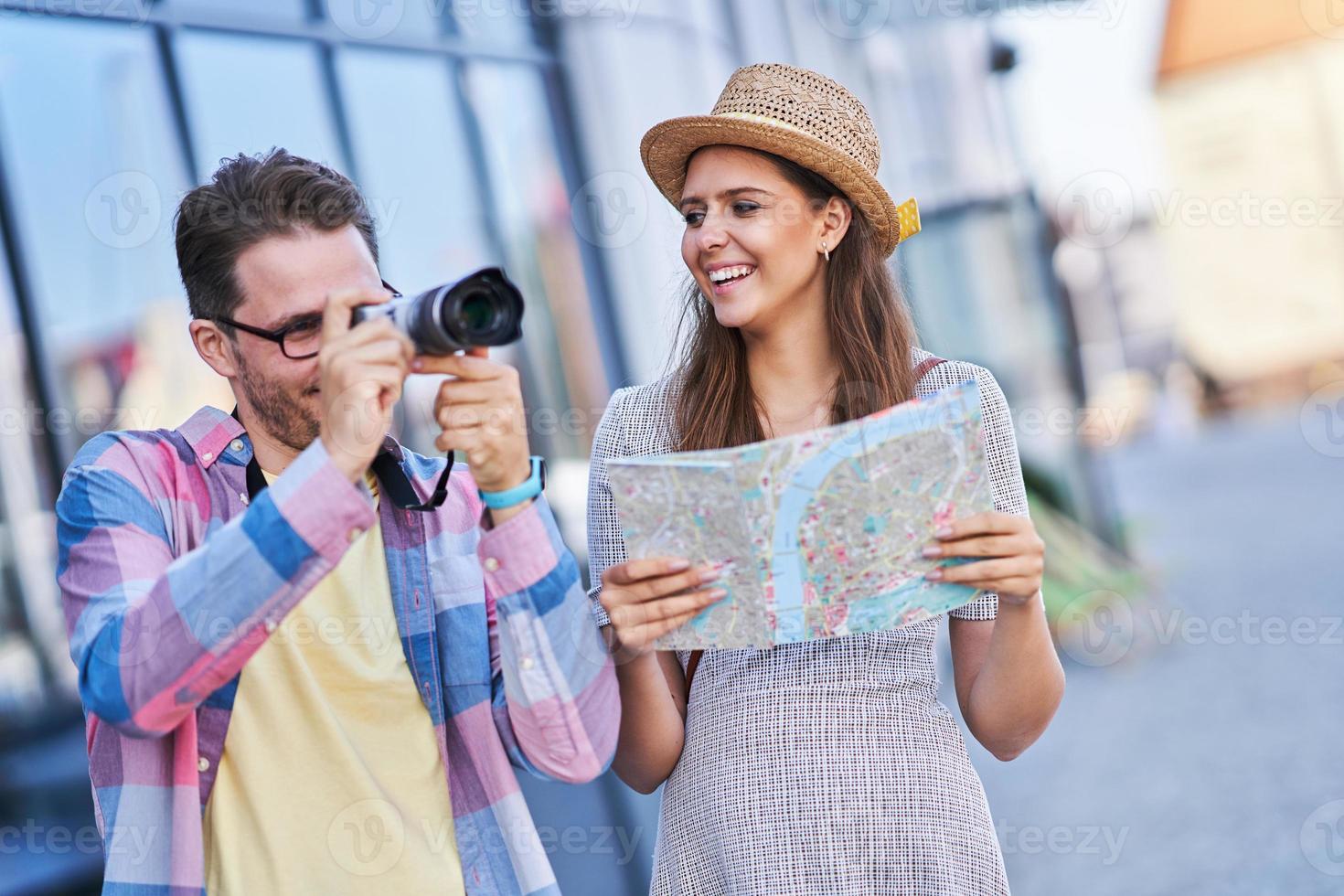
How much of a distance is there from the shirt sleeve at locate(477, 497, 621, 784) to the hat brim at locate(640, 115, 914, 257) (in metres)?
0.72

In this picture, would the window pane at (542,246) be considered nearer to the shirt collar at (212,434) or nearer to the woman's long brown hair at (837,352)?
the woman's long brown hair at (837,352)

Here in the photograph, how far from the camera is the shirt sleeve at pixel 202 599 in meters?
1.27

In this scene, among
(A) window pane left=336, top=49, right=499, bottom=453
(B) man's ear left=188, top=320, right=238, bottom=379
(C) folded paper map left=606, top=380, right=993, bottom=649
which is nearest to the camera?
(C) folded paper map left=606, top=380, right=993, bottom=649

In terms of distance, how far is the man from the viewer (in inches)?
51.1

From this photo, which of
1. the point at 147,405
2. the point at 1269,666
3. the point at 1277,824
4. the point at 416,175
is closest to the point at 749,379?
the point at 147,405

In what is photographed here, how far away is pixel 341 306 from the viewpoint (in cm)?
140

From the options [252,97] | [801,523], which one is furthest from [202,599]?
[252,97]

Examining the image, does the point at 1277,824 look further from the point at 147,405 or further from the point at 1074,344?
the point at 1074,344

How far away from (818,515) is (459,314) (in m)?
0.50

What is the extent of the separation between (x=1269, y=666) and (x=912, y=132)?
474 centimetres

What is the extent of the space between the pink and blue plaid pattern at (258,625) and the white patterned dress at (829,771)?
9.4 inches

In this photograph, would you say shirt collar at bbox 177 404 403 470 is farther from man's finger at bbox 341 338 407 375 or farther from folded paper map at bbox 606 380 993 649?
folded paper map at bbox 606 380 993 649

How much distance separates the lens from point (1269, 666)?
6.86 m

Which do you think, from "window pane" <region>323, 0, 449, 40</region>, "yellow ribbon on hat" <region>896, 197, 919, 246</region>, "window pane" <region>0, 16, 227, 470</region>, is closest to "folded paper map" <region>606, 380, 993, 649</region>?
"yellow ribbon on hat" <region>896, 197, 919, 246</region>
